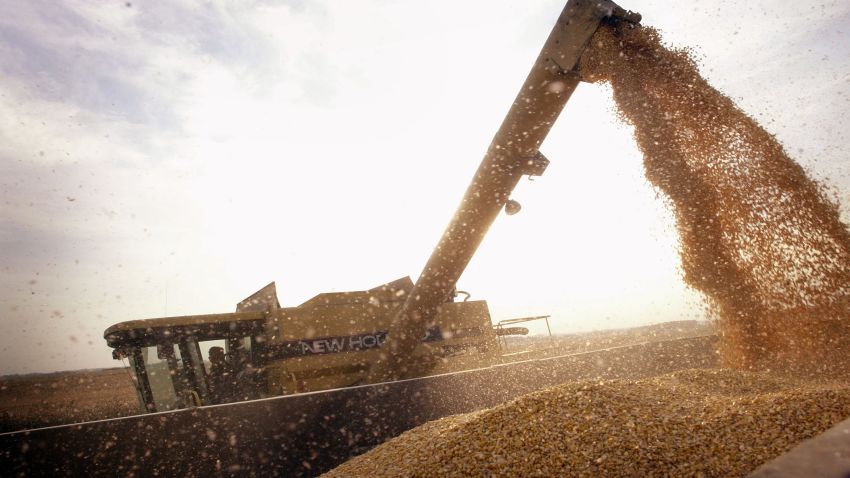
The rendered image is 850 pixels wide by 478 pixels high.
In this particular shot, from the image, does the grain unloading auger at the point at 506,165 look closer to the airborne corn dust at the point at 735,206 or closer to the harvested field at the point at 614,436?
the airborne corn dust at the point at 735,206

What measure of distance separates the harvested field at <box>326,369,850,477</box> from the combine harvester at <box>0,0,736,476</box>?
411 mm

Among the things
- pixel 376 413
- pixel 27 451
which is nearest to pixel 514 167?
pixel 376 413

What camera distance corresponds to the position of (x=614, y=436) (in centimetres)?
205

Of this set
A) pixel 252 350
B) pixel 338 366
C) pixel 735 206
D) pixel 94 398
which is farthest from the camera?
pixel 94 398

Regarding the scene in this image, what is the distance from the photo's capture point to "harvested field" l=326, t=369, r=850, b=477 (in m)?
1.83

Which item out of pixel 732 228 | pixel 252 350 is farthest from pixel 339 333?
pixel 732 228

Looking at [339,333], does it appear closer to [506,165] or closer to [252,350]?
[252,350]

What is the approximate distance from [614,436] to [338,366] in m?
3.19

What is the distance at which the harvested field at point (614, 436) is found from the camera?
183cm

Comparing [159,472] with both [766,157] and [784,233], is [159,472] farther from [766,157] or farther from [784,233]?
[766,157]

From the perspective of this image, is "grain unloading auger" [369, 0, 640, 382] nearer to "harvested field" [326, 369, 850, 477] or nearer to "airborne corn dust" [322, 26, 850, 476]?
"airborne corn dust" [322, 26, 850, 476]

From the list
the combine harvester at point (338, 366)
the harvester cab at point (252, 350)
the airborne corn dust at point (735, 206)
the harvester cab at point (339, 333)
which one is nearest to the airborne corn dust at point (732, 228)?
the airborne corn dust at point (735, 206)

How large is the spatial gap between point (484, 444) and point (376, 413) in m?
1.09

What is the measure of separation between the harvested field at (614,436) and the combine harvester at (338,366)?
1.35 ft
